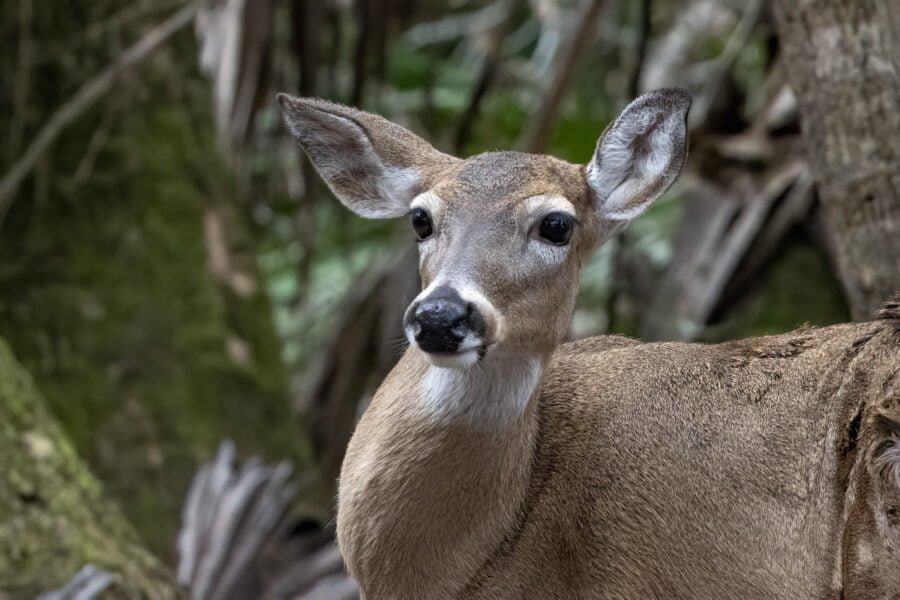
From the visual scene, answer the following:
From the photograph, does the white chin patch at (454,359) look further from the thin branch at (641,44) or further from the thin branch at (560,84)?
the thin branch at (641,44)

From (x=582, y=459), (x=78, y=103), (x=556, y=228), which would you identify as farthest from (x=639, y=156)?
(x=78, y=103)

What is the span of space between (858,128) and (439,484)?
7.39ft

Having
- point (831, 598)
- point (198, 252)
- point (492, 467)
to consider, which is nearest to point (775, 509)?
point (831, 598)

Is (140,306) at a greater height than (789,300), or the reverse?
(140,306)

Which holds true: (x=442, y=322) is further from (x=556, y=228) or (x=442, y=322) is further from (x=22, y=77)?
(x=22, y=77)

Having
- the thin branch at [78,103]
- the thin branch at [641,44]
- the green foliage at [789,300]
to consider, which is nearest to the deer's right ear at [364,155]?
the thin branch at [78,103]

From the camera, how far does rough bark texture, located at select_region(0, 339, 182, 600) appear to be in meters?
5.28

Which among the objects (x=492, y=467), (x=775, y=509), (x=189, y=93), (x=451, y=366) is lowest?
(x=775, y=509)

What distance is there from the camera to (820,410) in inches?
180

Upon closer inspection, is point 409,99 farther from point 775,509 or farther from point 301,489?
point 775,509

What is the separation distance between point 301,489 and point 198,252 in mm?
1633

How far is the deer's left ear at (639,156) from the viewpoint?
4816 millimetres

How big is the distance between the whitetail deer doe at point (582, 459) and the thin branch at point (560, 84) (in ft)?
9.86

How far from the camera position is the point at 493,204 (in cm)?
454
